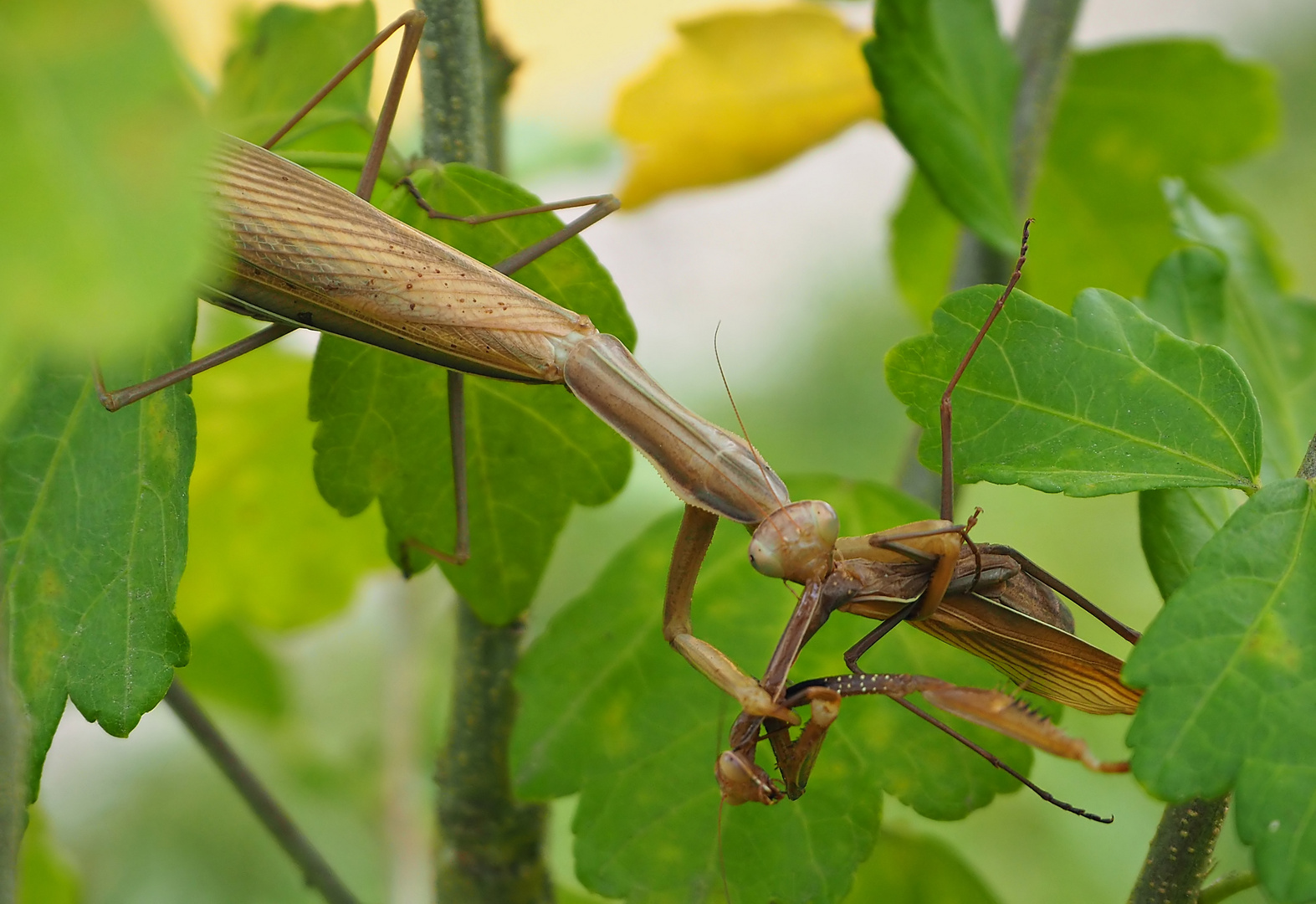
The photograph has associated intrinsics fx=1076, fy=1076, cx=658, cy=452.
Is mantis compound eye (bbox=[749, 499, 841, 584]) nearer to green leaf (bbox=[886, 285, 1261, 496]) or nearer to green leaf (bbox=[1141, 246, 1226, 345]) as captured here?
green leaf (bbox=[886, 285, 1261, 496])

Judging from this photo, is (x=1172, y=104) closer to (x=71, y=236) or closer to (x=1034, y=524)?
(x=1034, y=524)

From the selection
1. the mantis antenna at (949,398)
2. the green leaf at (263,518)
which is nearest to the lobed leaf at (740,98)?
the green leaf at (263,518)

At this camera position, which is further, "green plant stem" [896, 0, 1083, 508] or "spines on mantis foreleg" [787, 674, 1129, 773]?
"green plant stem" [896, 0, 1083, 508]

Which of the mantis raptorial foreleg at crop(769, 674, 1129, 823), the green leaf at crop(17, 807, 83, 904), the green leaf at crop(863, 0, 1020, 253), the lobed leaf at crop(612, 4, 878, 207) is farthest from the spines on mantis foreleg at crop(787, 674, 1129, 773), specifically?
the green leaf at crop(17, 807, 83, 904)

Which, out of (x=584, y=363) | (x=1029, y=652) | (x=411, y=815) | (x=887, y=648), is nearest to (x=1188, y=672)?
(x=1029, y=652)

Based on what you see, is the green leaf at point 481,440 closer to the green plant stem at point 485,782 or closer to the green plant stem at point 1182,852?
the green plant stem at point 485,782
